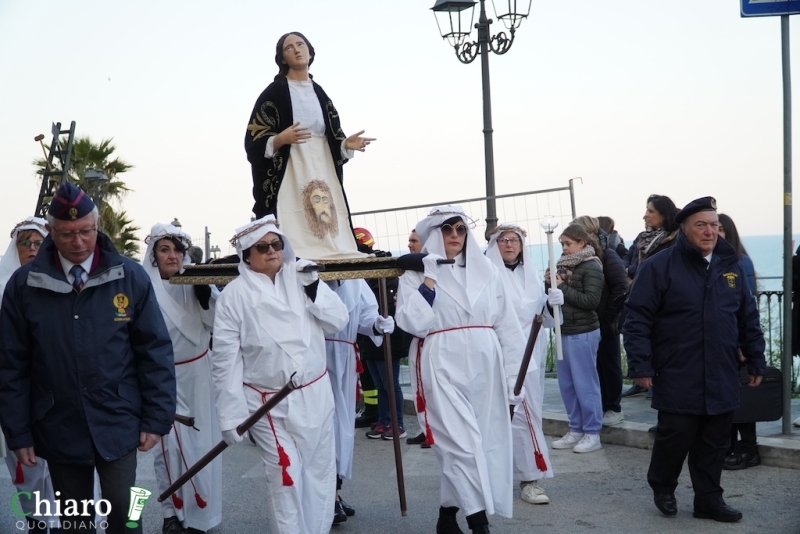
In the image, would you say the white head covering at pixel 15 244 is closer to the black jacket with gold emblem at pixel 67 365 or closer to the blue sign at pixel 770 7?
the black jacket with gold emblem at pixel 67 365

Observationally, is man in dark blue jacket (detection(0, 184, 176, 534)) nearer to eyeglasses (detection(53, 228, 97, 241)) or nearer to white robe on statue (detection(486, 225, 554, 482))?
eyeglasses (detection(53, 228, 97, 241))

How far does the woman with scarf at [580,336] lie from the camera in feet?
28.4

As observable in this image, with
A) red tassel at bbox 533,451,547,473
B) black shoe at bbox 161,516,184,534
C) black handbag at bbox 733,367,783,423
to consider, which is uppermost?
black handbag at bbox 733,367,783,423

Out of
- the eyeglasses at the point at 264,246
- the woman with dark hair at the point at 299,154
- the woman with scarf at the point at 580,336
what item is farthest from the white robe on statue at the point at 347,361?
the woman with scarf at the point at 580,336

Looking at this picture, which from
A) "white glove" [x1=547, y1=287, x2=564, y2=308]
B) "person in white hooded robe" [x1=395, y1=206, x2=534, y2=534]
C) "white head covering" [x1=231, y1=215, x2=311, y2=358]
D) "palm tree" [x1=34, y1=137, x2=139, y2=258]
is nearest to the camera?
"white head covering" [x1=231, y1=215, x2=311, y2=358]

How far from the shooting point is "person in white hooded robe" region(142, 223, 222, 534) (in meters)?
6.59

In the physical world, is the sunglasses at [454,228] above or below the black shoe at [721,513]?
above

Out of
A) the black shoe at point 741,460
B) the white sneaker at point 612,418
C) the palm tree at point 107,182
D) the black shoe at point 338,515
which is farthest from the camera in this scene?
the palm tree at point 107,182

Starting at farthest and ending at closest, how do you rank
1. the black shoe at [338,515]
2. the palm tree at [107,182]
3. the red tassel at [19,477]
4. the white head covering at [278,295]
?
the palm tree at [107,182] → the black shoe at [338,515] → the red tassel at [19,477] → the white head covering at [278,295]

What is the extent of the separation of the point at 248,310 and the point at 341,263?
901 millimetres

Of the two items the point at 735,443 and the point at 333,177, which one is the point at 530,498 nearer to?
the point at 735,443

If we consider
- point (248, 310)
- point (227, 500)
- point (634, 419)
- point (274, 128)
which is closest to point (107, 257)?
point (248, 310)

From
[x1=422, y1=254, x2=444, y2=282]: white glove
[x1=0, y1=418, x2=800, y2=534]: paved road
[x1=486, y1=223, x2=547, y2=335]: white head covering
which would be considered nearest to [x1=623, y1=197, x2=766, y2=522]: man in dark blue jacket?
[x1=0, y1=418, x2=800, y2=534]: paved road

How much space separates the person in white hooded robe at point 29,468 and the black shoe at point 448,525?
2.31 m
